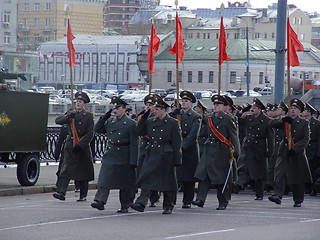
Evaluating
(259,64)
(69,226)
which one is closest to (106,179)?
(69,226)

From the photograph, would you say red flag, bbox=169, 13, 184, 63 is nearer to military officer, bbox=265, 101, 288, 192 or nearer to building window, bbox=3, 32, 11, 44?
military officer, bbox=265, 101, 288, 192

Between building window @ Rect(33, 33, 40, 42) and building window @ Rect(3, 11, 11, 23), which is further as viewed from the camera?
building window @ Rect(33, 33, 40, 42)

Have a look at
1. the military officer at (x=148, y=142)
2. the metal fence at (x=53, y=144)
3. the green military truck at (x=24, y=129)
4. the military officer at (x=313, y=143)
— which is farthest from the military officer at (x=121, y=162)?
the metal fence at (x=53, y=144)

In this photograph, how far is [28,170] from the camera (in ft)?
50.2

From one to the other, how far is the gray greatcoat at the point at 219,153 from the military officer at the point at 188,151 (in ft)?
0.94

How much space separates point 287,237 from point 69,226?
2.65 m

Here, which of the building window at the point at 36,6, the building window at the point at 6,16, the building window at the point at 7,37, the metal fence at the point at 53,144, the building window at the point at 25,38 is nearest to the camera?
the metal fence at the point at 53,144

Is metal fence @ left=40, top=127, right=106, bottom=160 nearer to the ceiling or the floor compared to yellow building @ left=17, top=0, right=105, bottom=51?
nearer to the floor

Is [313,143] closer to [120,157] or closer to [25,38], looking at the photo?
[120,157]

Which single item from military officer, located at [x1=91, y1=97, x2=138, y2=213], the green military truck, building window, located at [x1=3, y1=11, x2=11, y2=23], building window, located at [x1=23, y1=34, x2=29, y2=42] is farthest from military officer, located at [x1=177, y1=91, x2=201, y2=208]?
building window, located at [x1=23, y1=34, x2=29, y2=42]

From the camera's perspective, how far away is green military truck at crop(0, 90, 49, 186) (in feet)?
48.1

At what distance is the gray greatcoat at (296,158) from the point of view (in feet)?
41.1

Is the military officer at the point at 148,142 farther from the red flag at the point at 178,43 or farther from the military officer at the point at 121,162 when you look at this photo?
the red flag at the point at 178,43

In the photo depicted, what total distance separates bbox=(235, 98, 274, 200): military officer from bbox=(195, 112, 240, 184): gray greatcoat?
2126mm
